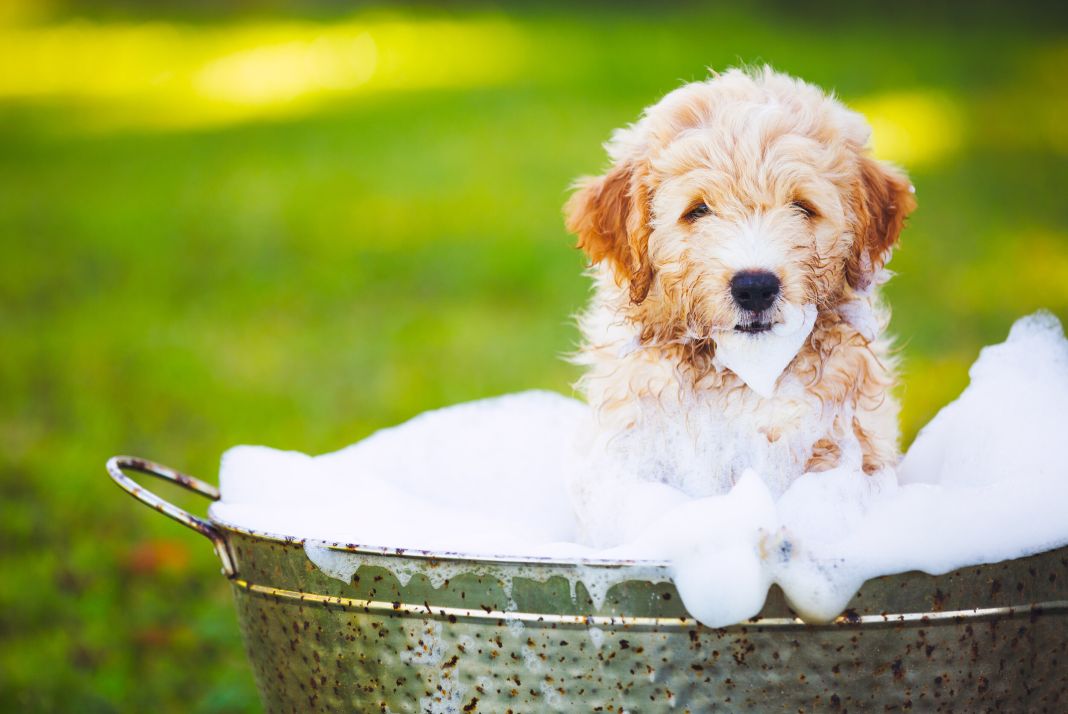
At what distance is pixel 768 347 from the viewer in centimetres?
234

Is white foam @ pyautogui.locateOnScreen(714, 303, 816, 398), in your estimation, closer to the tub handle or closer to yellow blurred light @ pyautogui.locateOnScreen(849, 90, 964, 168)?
the tub handle

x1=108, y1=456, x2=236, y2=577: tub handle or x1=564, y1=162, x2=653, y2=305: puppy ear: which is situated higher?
x1=564, y1=162, x2=653, y2=305: puppy ear

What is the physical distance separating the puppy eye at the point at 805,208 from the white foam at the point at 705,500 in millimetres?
516

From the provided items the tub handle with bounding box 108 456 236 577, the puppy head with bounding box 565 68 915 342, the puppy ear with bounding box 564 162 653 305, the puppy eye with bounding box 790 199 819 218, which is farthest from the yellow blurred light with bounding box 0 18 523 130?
the puppy eye with bounding box 790 199 819 218

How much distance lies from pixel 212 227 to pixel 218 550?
754cm

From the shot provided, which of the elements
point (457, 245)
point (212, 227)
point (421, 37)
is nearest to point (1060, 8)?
point (421, 37)

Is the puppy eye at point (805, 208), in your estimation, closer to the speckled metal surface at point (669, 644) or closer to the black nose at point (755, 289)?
the black nose at point (755, 289)

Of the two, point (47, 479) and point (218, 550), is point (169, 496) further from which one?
point (218, 550)

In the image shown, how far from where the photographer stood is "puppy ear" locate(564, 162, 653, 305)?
2533 millimetres

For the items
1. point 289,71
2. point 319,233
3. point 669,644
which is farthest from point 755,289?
point 289,71

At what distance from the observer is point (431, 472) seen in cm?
299

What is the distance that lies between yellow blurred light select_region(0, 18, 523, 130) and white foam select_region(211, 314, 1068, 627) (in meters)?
11.4

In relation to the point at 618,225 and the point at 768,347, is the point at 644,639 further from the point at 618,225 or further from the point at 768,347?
the point at 618,225

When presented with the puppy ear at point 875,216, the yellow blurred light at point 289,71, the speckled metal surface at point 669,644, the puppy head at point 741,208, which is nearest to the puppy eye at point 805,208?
the puppy head at point 741,208
